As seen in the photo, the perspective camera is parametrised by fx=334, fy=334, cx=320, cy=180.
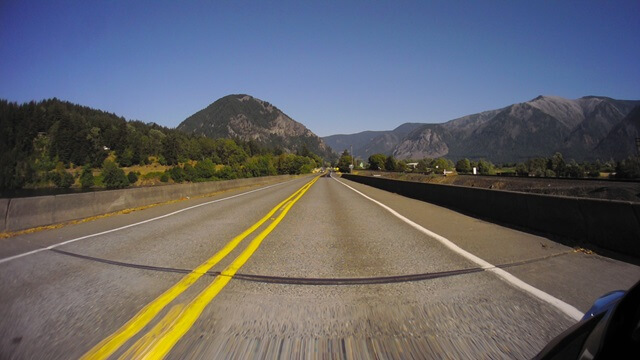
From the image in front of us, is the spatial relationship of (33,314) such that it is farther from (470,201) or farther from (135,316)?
(470,201)

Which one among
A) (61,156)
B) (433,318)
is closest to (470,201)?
(433,318)

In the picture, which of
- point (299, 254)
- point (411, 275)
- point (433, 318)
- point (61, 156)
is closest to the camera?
point (433, 318)

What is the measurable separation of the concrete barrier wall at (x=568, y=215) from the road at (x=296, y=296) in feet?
2.16

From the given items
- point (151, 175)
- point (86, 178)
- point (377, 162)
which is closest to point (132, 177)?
point (151, 175)

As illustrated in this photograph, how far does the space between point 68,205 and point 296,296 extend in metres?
11.1

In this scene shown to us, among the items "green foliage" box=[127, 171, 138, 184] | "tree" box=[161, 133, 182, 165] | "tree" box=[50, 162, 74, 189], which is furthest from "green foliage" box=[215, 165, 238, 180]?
"tree" box=[50, 162, 74, 189]

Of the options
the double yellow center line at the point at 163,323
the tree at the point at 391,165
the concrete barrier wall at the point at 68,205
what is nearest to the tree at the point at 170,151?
the tree at the point at 391,165

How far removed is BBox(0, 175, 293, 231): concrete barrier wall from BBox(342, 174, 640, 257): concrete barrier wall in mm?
13745

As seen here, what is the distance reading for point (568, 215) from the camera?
7.10m

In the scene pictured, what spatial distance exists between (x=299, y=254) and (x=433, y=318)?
3.22 m

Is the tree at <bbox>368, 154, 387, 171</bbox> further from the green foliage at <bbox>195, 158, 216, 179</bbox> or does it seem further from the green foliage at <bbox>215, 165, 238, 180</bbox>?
the green foliage at <bbox>195, 158, 216, 179</bbox>

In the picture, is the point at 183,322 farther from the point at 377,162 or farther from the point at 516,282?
the point at 377,162

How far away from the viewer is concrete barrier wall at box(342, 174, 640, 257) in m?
5.70

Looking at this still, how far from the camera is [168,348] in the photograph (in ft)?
8.68
